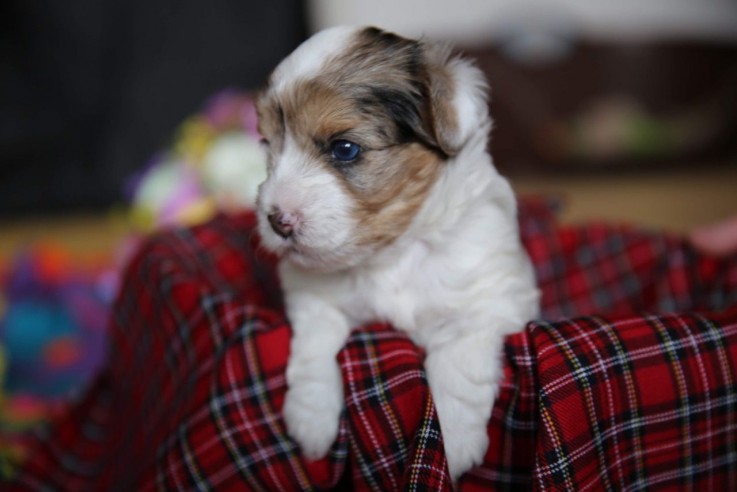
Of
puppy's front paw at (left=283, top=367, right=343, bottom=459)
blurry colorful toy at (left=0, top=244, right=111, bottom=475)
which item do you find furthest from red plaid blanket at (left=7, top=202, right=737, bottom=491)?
blurry colorful toy at (left=0, top=244, right=111, bottom=475)

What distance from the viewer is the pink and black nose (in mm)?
1325

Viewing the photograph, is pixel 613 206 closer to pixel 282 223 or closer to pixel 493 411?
pixel 493 411

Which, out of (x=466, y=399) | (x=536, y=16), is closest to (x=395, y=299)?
(x=466, y=399)

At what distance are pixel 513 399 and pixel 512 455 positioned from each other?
11 cm

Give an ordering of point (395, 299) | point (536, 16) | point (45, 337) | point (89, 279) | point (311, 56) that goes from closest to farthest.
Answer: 1. point (311, 56)
2. point (395, 299)
3. point (45, 337)
4. point (89, 279)
5. point (536, 16)

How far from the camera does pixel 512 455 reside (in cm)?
136

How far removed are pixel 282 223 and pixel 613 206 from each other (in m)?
3.08

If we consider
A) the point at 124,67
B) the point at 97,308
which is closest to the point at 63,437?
the point at 97,308

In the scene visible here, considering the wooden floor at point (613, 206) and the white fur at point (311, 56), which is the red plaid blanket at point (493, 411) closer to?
the white fur at point (311, 56)

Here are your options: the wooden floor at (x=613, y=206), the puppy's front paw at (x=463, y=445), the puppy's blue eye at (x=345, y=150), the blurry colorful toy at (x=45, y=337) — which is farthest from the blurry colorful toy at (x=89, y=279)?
the puppy's front paw at (x=463, y=445)

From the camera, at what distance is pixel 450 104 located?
56.7 inches

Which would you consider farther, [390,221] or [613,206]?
[613,206]

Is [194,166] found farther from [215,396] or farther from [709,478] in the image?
[709,478]

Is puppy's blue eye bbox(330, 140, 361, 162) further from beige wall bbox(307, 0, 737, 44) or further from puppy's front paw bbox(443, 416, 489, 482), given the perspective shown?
beige wall bbox(307, 0, 737, 44)
